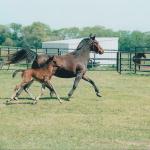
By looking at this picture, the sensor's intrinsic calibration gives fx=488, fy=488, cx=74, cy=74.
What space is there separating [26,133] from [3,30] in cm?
7680

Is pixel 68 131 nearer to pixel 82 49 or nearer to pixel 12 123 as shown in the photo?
pixel 12 123

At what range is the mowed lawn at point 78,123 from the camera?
782 centimetres

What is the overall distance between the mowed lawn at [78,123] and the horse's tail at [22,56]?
1.10 meters

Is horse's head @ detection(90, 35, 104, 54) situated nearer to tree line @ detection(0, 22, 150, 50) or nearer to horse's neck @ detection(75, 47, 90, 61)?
horse's neck @ detection(75, 47, 90, 61)

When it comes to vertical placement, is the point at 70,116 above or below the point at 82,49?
below

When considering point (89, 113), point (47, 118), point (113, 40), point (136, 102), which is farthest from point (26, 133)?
point (113, 40)

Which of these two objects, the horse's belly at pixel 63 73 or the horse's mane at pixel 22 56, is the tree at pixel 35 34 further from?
the horse's belly at pixel 63 73

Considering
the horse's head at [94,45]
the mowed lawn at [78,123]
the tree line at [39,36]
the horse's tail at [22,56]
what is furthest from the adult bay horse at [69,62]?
the tree line at [39,36]

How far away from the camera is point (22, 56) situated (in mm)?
14688

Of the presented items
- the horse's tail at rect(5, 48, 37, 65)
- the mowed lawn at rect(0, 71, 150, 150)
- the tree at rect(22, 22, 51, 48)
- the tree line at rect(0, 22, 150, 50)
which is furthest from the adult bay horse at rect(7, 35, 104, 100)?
the tree at rect(22, 22, 51, 48)

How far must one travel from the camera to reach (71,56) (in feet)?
46.8

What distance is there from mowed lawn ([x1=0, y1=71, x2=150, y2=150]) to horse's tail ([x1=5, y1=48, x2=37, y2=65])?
1104 mm

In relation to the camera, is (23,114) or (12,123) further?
(23,114)

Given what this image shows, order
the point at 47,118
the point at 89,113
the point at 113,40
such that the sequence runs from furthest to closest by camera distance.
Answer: the point at 113,40 → the point at 89,113 → the point at 47,118
